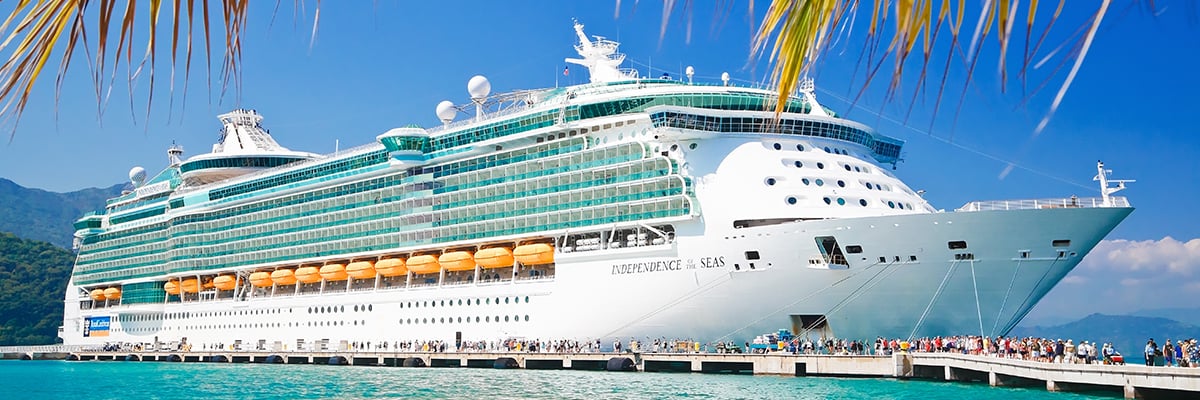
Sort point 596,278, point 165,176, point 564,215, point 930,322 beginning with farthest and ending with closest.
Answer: point 165,176 < point 564,215 < point 596,278 < point 930,322

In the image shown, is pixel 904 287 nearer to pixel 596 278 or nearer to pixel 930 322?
pixel 930 322

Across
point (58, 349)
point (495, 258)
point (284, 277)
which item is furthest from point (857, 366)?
point (58, 349)

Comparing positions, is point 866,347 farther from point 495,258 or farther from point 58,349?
point 58,349

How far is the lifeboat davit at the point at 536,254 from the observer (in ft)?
137

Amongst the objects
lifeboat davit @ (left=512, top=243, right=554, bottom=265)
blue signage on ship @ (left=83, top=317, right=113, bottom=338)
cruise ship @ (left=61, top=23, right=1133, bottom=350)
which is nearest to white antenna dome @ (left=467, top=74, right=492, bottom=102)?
cruise ship @ (left=61, top=23, right=1133, bottom=350)

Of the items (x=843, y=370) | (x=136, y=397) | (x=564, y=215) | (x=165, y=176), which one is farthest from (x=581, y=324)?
(x=165, y=176)

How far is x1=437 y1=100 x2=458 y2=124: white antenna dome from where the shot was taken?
5112 cm

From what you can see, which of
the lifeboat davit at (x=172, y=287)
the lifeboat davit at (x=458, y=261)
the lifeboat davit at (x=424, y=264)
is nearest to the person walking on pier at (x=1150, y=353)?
the lifeboat davit at (x=458, y=261)

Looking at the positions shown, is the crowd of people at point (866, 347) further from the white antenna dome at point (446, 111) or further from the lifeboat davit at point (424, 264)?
the white antenna dome at point (446, 111)

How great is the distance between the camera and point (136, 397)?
32.7 m

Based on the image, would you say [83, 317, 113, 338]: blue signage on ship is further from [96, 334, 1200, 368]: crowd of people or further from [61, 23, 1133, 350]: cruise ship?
[96, 334, 1200, 368]: crowd of people

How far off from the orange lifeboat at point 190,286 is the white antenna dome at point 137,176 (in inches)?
687

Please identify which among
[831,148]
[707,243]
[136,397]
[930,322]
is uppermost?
[831,148]

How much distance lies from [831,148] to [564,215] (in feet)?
32.7
